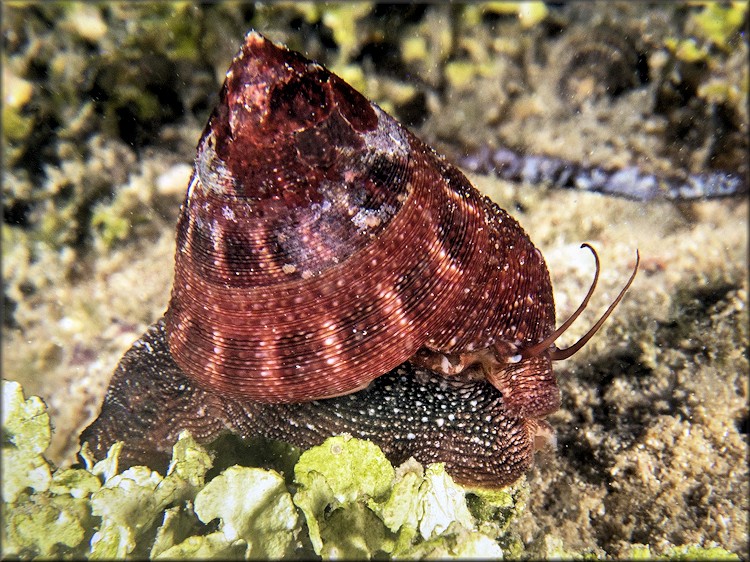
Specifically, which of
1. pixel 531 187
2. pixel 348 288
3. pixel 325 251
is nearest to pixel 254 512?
pixel 348 288

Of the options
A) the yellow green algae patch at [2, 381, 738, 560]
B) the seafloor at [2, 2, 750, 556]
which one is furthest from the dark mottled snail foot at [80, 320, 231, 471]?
the seafloor at [2, 2, 750, 556]

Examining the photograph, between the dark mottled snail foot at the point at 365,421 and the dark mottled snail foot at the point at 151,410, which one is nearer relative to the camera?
the dark mottled snail foot at the point at 365,421

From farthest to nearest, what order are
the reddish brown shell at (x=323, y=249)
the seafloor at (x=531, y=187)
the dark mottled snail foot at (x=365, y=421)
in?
1. the seafloor at (x=531, y=187)
2. the dark mottled snail foot at (x=365, y=421)
3. the reddish brown shell at (x=323, y=249)

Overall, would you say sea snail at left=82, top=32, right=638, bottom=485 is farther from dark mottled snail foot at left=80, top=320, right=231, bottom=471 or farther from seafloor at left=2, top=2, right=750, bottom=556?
seafloor at left=2, top=2, right=750, bottom=556

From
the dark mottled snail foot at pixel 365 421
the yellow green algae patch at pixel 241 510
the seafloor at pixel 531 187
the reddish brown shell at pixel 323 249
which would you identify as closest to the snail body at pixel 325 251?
the reddish brown shell at pixel 323 249

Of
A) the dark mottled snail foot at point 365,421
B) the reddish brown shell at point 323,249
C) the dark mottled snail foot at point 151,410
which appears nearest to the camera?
the reddish brown shell at point 323,249

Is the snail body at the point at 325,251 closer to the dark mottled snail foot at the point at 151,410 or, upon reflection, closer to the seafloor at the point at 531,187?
the dark mottled snail foot at the point at 151,410
